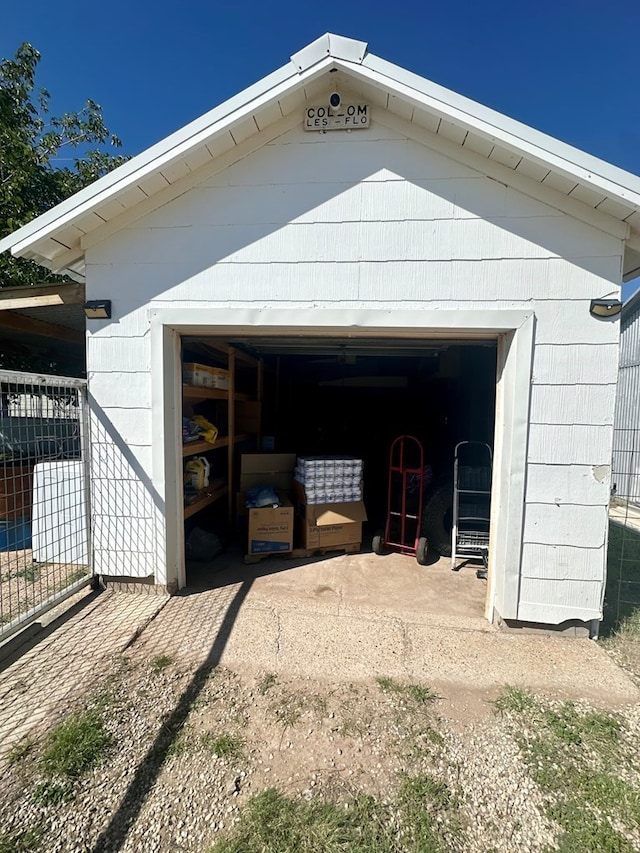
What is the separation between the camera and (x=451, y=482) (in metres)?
5.36

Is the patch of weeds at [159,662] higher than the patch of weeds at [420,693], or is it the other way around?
the patch of weeds at [159,662]

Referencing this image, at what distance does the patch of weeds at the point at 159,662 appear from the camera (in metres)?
2.52

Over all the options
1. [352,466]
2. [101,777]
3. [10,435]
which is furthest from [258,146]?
[10,435]

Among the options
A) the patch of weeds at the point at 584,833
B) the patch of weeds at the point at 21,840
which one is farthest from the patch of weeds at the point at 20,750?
the patch of weeds at the point at 584,833

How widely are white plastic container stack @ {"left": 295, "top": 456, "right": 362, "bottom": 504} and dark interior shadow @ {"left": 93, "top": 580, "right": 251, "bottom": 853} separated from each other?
1.91m

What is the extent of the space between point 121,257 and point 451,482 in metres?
4.54

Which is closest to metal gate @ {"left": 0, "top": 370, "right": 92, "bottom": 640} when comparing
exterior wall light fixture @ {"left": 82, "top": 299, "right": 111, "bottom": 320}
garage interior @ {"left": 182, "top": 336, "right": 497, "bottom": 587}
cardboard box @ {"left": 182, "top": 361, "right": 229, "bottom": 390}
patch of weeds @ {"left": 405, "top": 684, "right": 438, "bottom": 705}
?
exterior wall light fixture @ {"left": 82, "top": 299, "right": 111, "bottom": 320}

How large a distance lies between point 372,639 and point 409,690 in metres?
0.54

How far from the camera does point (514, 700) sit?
2.34m

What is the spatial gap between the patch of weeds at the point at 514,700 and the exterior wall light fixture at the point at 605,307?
8.41ft

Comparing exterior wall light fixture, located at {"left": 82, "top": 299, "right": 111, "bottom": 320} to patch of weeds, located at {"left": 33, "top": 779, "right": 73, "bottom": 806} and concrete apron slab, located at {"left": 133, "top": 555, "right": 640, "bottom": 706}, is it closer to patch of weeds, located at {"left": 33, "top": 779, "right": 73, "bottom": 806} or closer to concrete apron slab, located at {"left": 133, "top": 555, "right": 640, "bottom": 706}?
concrete apron slab, located at {"left": 133, "top": 555, "right": 640, "bottom": 706}

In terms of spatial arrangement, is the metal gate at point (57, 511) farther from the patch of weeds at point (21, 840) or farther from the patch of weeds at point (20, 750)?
the patch of weeds at point (21, 840)

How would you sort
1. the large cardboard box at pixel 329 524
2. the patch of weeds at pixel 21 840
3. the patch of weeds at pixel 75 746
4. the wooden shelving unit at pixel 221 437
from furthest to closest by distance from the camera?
the large cardboard box at pixel 329 524 → the wooden shelving unit at pixel 221 437 → the patch of weeds at pixel 75 746 → the patch of weeds at pixel 21 840

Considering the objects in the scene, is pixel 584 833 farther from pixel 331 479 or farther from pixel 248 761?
pixel 331 479
